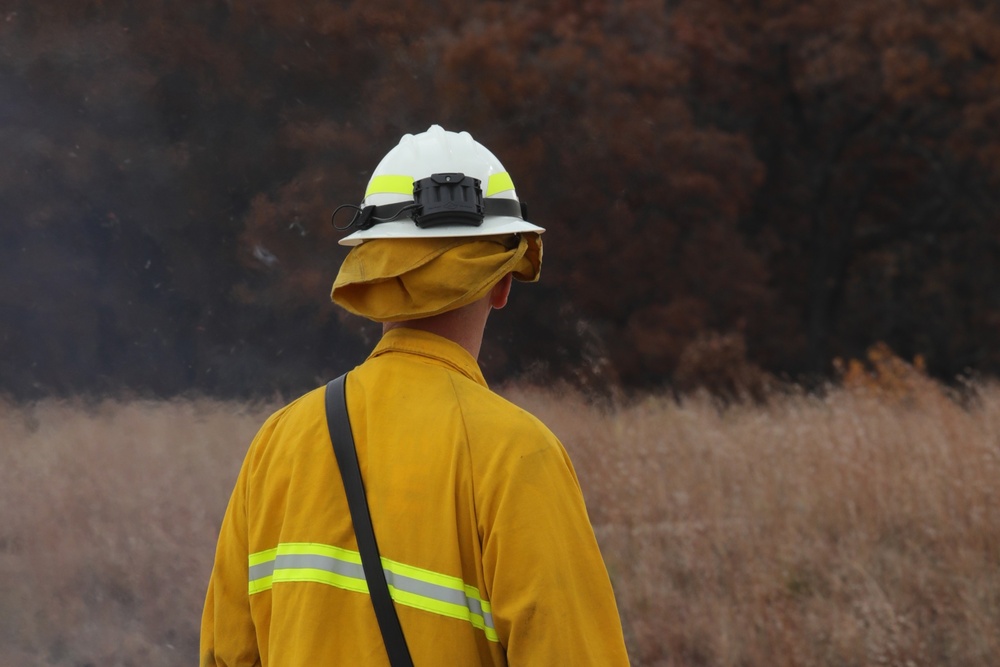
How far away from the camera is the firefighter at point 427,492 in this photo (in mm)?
1285

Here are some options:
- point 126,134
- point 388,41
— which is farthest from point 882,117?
point 126,134

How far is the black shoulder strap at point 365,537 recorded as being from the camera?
51.7 inches

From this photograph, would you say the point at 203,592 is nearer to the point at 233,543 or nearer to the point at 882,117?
the point at 233,543

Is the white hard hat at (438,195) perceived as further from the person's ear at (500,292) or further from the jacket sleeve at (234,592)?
the jacket sleeve at (234,592)

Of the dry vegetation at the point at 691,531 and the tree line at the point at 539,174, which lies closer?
the dry vegetation at the point at 691,531

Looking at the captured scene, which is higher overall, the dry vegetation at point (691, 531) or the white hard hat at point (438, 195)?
the white hard hat at point (438, 195)

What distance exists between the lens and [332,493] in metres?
1.38

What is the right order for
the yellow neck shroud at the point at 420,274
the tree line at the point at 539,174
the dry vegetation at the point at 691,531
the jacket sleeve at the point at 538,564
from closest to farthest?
the jacket sleeve at the point at 538,564 < the yellow neck shroud at the point at 420,274 < the dry vegetation at the point at 691,531 < the tree line at the point at 539,174

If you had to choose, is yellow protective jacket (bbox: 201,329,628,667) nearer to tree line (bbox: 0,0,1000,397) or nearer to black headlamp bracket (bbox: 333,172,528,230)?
black headlamp bracket (bbox: 333,172,528,230)

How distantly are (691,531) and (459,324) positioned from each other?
3839mm

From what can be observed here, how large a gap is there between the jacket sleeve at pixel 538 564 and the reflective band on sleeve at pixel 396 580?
0.04 metres

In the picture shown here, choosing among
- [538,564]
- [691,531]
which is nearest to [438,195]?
[538,564]

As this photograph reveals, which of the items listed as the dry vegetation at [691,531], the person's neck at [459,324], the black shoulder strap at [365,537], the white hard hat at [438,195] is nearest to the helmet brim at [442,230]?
the white hard hat at [438,195]

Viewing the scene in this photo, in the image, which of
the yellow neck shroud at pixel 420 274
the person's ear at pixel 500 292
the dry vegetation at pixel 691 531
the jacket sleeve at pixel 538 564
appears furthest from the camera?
the dry vegetation at pixel 691 531
